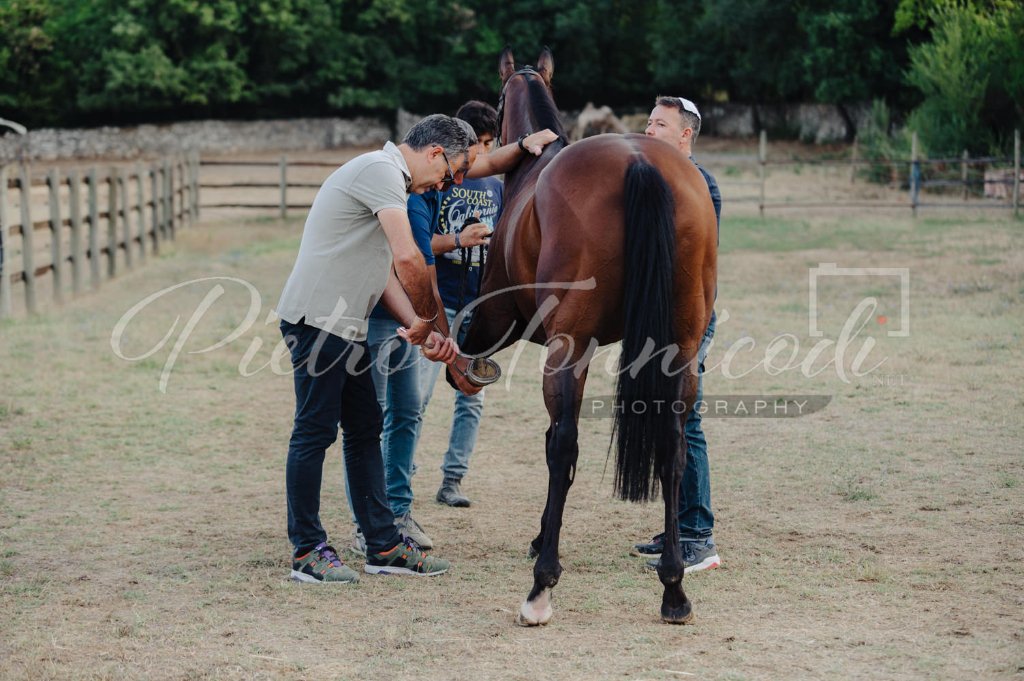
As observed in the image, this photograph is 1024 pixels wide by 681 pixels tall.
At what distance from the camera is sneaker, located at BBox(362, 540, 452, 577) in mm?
3781

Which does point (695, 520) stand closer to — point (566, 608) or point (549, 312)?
point (566, 608)

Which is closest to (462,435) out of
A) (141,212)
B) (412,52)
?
(141,212)

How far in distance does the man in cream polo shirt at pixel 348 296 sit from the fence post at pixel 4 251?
6.71 meters

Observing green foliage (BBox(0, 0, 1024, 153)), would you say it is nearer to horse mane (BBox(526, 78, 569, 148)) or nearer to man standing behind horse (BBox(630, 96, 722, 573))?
horse mane (BBox(526, 78, 569, 148))

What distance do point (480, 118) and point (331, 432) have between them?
5.41 feet

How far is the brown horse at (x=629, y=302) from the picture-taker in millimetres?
3303

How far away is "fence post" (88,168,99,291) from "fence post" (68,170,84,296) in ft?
1.24

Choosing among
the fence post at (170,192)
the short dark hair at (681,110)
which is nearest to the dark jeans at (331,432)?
the short dark hair at (681,110)

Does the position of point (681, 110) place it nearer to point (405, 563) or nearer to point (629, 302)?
point (629, 302)

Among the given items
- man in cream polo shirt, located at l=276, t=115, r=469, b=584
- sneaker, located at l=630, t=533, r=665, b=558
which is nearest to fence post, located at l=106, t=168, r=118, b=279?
man in cream polo shirt, located at l=276, t=115, r=469, b=584

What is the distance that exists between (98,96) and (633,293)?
37.2m

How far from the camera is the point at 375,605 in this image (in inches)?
136

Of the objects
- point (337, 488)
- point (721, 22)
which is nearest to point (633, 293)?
point (337, 488)

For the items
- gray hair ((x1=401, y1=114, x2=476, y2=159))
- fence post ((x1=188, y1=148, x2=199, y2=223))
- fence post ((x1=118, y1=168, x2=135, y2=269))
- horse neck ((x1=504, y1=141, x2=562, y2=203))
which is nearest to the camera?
gray hair ((x1=401, y1=114, x2=476, y2=159))
